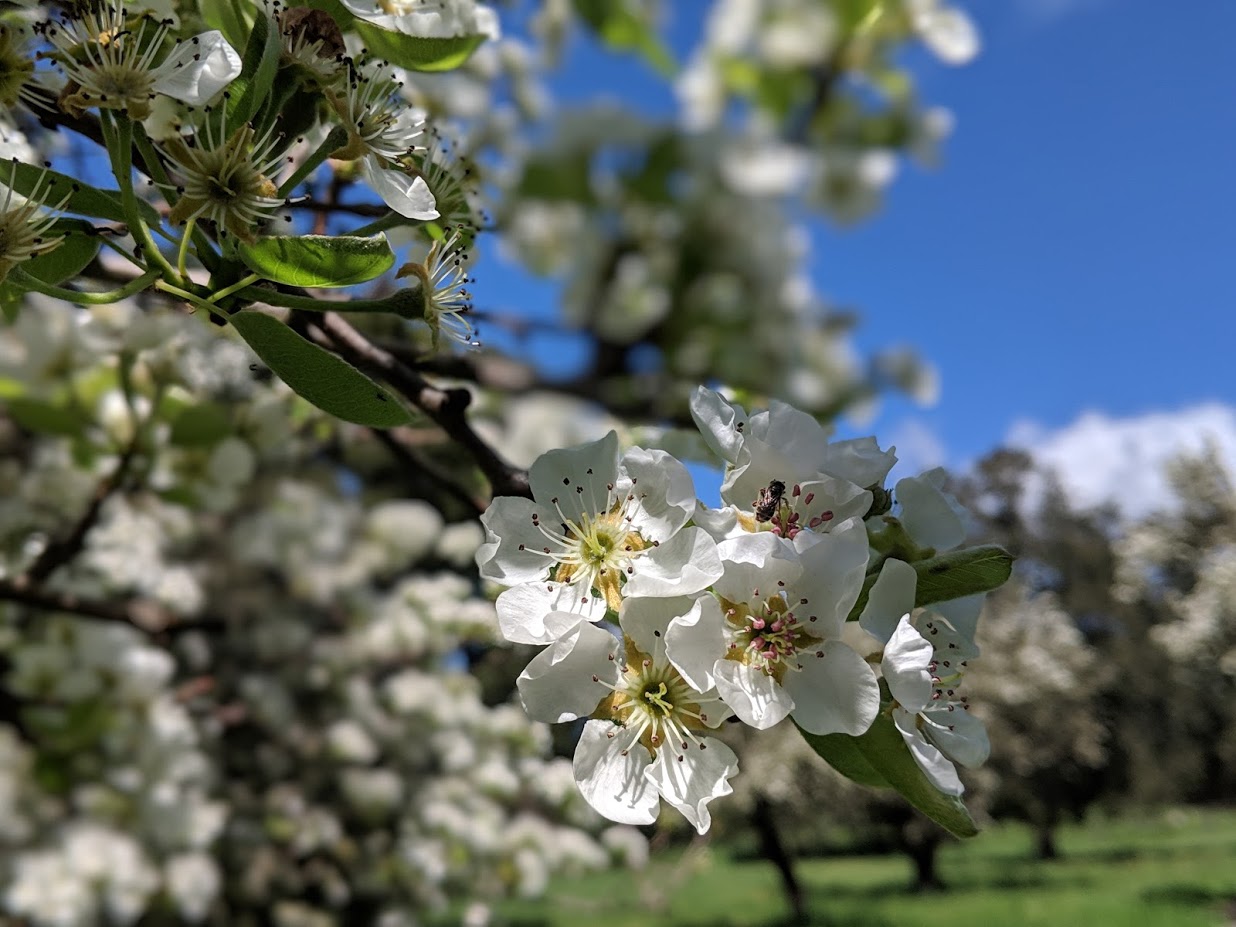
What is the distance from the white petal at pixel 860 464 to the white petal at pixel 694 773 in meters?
0.15

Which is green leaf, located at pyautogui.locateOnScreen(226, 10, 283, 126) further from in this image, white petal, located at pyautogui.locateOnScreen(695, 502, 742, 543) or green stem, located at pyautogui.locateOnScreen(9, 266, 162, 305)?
white petal, located at pyautogui.locateOnScreen(695, 502, 742, 543)

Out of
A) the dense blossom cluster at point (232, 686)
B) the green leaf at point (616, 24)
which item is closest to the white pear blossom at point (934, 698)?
the dense blossom cluster at point (232, 686)

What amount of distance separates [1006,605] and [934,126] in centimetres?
743

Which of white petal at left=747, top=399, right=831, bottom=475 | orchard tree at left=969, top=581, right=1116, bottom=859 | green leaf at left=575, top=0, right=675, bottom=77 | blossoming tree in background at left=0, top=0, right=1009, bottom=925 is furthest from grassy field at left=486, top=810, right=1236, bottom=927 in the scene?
white petal at left=747, top=399, right=831, bottom=475

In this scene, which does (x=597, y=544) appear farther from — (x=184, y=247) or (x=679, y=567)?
(x=184, y=247)

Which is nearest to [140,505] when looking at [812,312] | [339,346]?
[339,346]

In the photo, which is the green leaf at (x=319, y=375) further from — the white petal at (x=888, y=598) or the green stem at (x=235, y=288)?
the white petal at (x=888, y=598)

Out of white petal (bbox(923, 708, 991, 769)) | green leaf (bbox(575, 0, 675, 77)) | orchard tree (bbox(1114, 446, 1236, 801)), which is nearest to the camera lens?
white petal (bbox(923, 708, 991, 769))

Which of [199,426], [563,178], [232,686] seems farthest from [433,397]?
[563,178]

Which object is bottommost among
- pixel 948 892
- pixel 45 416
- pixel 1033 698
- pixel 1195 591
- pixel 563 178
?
pixel 948 892

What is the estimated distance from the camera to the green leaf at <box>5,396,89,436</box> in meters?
1.18

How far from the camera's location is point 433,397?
21.0 inches

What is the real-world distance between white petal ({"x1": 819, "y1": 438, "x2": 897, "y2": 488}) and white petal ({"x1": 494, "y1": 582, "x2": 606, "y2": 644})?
0.45 ft

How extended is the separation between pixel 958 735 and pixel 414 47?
48cm
